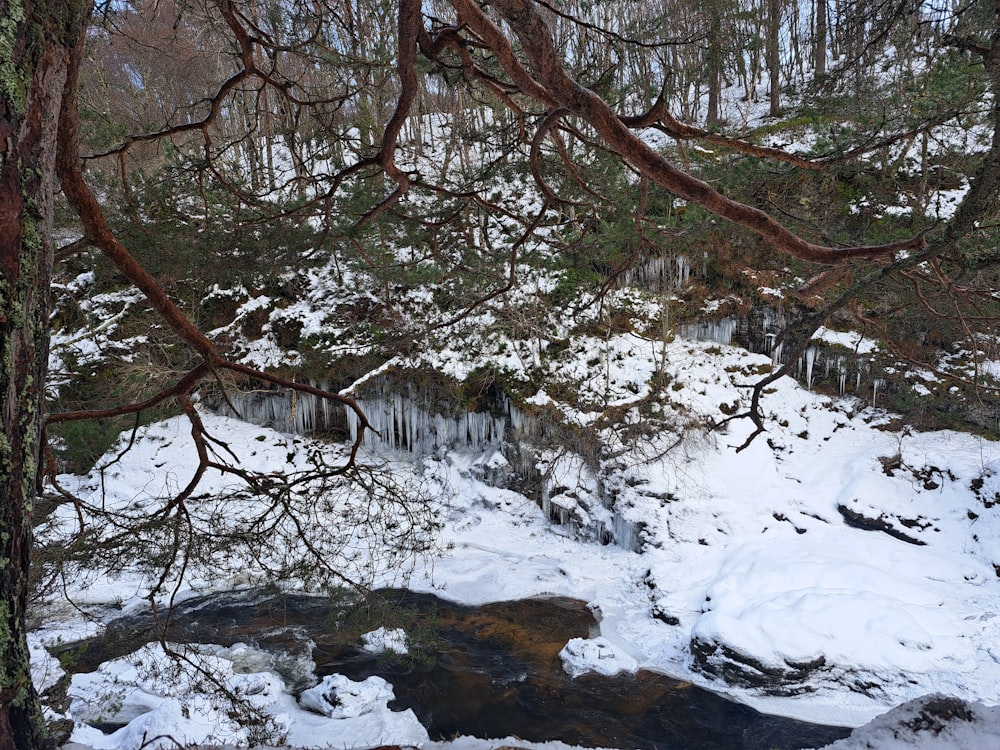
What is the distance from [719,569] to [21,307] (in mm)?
7236

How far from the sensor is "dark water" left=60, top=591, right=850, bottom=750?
4641 mm

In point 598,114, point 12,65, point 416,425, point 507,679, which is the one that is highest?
point 598,114

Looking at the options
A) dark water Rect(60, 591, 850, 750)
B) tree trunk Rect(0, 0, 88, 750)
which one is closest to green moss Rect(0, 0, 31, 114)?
tree trunk Rect(0, 0, 88, 750)

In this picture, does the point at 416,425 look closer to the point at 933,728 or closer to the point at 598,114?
the point at 598,114

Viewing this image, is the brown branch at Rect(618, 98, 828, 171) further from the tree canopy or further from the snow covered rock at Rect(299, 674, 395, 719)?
the snow covered rock at Rect(299, 674, 395, 719)

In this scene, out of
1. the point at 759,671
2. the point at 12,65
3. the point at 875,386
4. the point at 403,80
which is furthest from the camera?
the point at 875,386

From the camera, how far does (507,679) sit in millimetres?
5426

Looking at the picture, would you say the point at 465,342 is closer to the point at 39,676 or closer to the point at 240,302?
the point at 240,302

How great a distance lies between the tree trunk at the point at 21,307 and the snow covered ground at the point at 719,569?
6.52ft

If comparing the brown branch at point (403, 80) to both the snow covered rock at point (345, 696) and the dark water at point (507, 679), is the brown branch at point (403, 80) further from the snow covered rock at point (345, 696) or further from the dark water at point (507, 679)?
the snow covered rock at point (345, 696)

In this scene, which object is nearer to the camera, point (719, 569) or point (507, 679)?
point (507, 679)

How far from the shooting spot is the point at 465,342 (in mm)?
9734

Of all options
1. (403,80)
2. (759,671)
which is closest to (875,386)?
(759,671)

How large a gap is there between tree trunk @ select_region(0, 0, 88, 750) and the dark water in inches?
113
